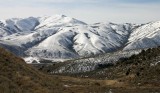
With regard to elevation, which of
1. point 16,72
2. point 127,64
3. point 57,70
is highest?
point 16,72

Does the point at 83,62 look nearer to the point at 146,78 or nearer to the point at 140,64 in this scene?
the point at 140,64

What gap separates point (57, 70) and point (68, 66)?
A: 721 cm

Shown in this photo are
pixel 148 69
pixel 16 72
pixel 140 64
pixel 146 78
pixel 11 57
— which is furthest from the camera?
pixel 140 64

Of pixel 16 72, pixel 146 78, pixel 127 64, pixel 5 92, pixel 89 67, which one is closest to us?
pixel 5 92

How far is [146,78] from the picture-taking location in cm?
11131

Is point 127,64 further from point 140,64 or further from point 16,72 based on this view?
point 16,72

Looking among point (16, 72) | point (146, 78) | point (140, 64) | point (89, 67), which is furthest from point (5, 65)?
point (89, 67)

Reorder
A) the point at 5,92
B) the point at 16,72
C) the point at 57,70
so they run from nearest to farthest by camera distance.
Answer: the point at 5,92
the point at 16,72
the point at 57,70

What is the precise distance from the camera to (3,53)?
167ft

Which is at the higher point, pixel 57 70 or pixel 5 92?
pixel 5 92

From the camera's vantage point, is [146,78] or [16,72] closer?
[16,72]

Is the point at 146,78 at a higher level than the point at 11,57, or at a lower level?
lower

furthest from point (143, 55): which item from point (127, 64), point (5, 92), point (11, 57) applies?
point (5, 92)

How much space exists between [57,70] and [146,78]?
294ft
